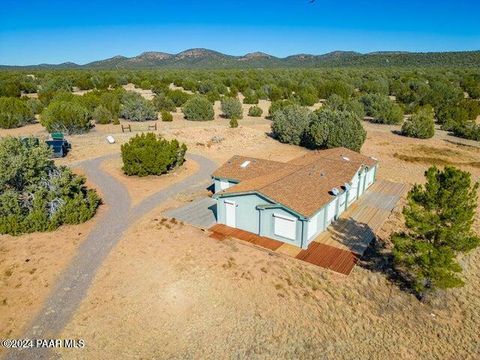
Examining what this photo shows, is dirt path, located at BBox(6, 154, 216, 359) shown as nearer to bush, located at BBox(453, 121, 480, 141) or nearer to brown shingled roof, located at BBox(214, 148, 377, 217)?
brown shingled roof, located at BBox(214, 148, 377, 217)

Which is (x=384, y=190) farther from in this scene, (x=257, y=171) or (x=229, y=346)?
(x=229, y=346)

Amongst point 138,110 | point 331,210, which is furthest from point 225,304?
point 138,110

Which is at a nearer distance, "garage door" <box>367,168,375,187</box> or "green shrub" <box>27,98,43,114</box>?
"garage door" <box>367,168,375,187</box>

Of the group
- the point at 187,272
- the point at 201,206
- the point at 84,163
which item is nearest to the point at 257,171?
the point at 201,206

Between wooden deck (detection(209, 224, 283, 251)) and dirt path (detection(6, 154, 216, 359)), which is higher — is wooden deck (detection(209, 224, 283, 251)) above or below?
below

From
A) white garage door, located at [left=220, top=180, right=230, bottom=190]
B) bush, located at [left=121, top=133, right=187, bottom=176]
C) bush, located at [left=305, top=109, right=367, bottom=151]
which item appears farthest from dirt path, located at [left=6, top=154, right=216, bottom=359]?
bush, located at [left=305, top=109, right=367, bottom=151]

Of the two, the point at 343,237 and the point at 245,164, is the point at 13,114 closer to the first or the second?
the point at 245,164

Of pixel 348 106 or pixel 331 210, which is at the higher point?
pixel 348 106
